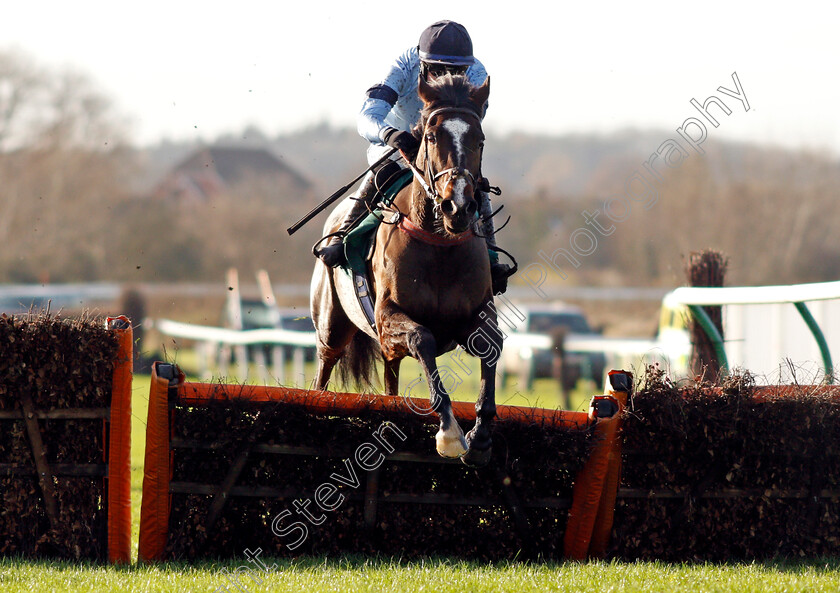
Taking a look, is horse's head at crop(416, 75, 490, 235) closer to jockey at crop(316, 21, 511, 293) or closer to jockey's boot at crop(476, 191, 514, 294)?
jockey at crop(316, 21, 511, 293)

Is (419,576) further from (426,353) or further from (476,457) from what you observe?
(426,353)

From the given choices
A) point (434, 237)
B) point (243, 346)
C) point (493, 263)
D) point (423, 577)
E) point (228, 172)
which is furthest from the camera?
point (228, 172)

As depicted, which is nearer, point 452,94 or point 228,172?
point 452,94

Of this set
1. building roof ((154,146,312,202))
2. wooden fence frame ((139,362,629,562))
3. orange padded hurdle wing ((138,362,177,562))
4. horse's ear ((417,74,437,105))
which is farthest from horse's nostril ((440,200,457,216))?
building roof ((154,146,312,202))

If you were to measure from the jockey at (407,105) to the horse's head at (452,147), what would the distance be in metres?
0.19

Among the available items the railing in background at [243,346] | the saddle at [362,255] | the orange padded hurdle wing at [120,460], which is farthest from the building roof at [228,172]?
the orange padded hurdle wing at [120,460]

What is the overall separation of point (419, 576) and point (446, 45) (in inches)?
106

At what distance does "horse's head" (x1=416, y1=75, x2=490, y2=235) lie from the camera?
4117 millimetres

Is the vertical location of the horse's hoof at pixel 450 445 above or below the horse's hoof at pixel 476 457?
above

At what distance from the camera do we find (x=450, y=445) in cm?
417

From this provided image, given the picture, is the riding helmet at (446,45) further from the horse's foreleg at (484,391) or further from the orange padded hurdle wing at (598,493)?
the orange padded hurdle wing at (598,493)

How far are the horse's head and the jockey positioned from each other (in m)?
0.19

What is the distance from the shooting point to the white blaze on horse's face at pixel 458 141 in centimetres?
412

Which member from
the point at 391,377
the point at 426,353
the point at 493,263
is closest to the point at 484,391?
the point at 426,353
